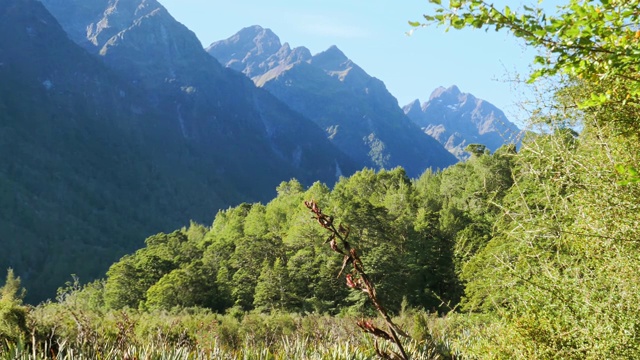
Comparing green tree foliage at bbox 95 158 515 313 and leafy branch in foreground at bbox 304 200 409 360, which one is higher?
green tree foliage at bbox 95 158 515 313

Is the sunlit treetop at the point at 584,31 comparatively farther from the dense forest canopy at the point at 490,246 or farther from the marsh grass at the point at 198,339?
the marsh grass at the point at 198,339

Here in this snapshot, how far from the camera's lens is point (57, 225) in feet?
514

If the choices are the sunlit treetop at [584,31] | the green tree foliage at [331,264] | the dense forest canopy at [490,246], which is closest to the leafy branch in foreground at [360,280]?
the dense forest canopy at [490,246]

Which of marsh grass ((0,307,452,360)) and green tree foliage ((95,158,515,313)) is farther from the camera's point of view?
green tree foliage ((95,158,515,313))

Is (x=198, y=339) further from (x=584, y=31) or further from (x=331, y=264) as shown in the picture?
(x=331, y=264)

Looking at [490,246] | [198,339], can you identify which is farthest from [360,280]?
[490,246]

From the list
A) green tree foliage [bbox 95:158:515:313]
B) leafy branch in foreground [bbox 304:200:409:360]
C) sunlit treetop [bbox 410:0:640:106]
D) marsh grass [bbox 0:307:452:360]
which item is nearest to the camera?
leafy branch in foreground [bbox 304:200:409:360]

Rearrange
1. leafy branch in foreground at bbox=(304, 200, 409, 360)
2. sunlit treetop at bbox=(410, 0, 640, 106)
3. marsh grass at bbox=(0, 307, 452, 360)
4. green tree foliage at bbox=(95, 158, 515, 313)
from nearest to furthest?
leafy branch in foreground at bbox=(304, 200, 409, 360), sunlit treetop at bbox=(410, 0, 640, 106), marsh grass at bbox=(0, 307, 452, 360), green tree foliage at bbox=(95, 158, 515, 313)

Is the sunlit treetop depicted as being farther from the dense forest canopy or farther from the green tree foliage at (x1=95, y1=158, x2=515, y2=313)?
the green tree foliage at (x1=95, y1=158, x2=515, y2=313)

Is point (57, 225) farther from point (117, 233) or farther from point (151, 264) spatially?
point (151, 264)

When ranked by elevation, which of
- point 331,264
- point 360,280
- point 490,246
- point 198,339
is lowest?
point 360,280

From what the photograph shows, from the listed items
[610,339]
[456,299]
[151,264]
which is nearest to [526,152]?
[610,339]

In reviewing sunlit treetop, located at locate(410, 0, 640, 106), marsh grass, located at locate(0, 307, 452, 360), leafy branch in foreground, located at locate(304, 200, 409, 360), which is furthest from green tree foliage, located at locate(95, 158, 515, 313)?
leafy branch in foreground, located at locate(304, 200, 409, 360)

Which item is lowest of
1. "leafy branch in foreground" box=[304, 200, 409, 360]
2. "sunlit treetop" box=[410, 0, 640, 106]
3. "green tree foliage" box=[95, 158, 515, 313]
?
"leafy branch in foreground" box=[304, 200, 409, 360]
